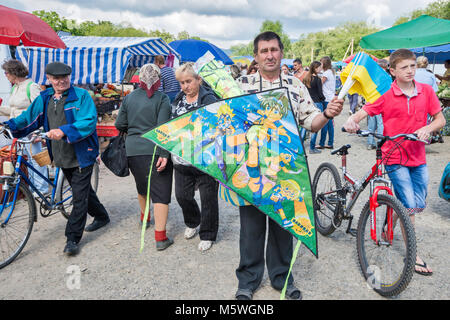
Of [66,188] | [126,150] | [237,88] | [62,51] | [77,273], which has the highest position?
[62,51]

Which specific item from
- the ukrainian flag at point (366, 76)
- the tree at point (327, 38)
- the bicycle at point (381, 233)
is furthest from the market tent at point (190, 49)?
the tree at point (327, 38)

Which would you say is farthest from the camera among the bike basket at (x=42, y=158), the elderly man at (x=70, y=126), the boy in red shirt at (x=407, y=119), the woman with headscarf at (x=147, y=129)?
the bike basket at (x=42, y=158)

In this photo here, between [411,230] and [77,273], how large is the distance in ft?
10.0

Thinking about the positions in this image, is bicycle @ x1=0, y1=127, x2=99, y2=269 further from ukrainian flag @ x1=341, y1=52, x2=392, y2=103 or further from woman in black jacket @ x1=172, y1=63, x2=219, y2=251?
ukrainian flag @ x1=341, y1=52, x2=392, y2=103

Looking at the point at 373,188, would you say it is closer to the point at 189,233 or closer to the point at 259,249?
the point at 259,249

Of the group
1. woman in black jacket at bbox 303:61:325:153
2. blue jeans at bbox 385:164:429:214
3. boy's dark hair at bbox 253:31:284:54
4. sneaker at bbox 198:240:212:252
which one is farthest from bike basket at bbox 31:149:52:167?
woman in black jacket at bbox 303:61:325:153

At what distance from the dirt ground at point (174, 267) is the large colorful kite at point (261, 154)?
97 centimetres

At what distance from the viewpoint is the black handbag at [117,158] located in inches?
157

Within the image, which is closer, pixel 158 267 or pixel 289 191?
pixel 289 191

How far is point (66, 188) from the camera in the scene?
4309mm

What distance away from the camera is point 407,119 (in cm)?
314

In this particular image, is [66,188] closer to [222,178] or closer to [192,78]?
[192,78]

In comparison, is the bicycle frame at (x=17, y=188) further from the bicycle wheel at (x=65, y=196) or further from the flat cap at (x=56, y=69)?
the flat cap at (x=56, y=69)
